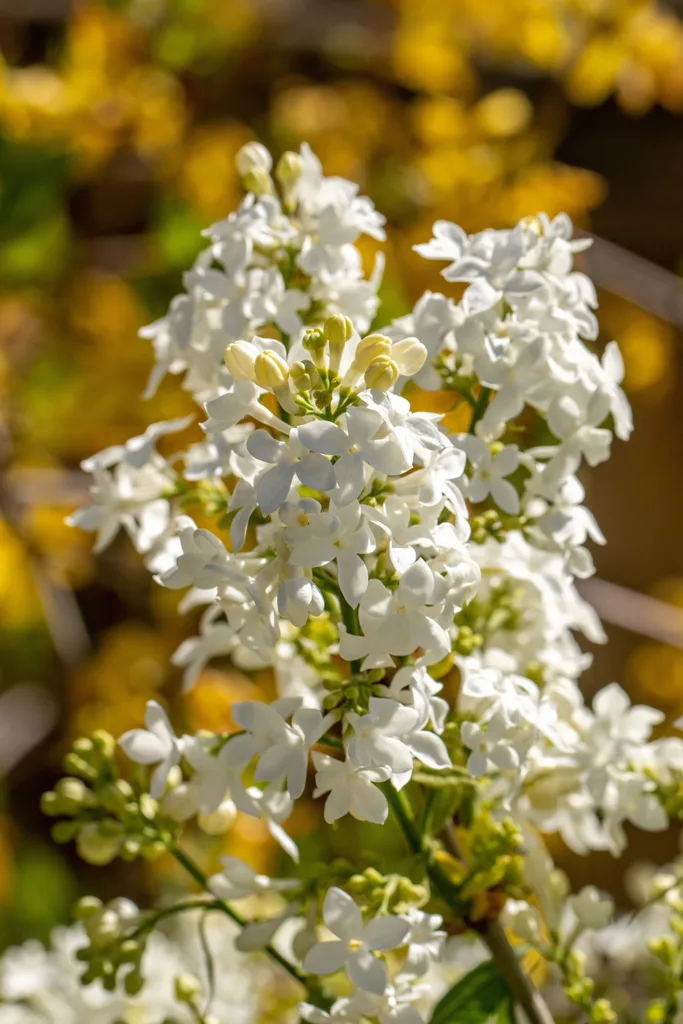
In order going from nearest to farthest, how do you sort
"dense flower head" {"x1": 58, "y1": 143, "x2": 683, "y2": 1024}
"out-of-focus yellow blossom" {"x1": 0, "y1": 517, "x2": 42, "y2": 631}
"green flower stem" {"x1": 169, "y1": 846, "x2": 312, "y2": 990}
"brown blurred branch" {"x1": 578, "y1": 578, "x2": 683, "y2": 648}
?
"dense flower head" {"x1": 58, "y1": 143, "x2": 683, "y2": 1024} < "green flower stem" {"x1": 169, "y1": 846, "x2": 312, "y2": 990} < "brown blurred branch" {"x1": 578, "y1": 578, "x2": 683, "y2": 648} < "out-of-focus yellow blossom" {"x1": 0, "y1": 517, "x2": 42, "y2": 631}

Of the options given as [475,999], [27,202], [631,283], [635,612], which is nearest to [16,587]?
[27,202]

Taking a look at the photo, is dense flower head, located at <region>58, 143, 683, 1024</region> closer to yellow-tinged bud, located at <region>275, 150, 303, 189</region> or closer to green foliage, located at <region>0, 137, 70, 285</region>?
yellow-tinged bud, located at <region>275, 150, 303, 189</region>

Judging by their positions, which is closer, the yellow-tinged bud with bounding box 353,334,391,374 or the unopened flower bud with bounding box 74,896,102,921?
the yellow-tinged bud with bounding box 353,334,391,374

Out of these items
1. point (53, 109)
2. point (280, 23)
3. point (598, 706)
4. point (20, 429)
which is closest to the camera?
point (598, 706)

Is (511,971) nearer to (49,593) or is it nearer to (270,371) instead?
(270,371)

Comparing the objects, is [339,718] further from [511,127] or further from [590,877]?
[590,877]

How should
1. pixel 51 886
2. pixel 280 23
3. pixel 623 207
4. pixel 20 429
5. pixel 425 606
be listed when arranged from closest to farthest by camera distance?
pixel 425 606 < pixel 51 886 < pixel 20 429 < pixel 280 23 < pixel 623 207

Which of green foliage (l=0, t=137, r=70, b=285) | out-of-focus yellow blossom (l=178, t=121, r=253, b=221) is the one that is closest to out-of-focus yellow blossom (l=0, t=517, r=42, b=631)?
green foliage (l=0, t=137, r=70, b=285)

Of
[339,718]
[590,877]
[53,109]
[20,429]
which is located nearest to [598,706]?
[339,718]
